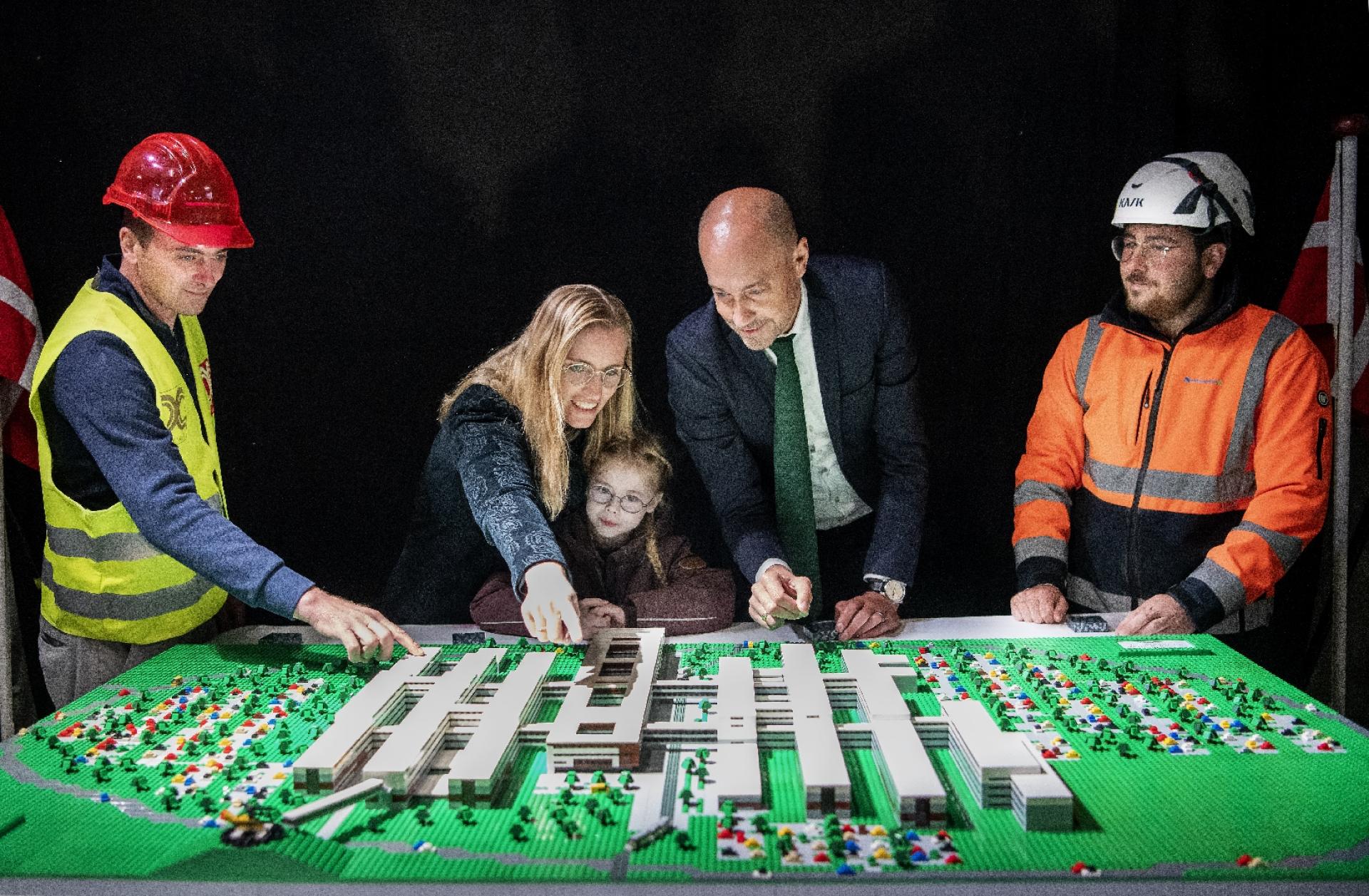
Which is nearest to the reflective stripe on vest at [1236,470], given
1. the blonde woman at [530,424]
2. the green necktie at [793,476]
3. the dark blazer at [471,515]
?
the green necktie at [793,476]

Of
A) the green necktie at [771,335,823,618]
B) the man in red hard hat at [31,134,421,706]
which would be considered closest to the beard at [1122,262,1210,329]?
the green necktie at [771,335,823,618]

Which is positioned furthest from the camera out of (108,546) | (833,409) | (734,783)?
(833,409)

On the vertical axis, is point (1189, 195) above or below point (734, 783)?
above

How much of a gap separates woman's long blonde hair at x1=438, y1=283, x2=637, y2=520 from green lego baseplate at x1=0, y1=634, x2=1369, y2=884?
75 cm

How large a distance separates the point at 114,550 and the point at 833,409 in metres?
2.14

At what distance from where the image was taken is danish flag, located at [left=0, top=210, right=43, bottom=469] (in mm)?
3314

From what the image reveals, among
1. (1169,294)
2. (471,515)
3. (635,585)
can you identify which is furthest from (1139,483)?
(471,515)

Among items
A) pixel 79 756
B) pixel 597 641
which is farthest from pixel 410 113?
pixel 79 756

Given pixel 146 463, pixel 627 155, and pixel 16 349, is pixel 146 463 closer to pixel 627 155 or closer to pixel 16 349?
pixel 16 349

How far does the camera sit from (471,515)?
3457 mm

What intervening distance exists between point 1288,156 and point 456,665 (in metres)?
2.94

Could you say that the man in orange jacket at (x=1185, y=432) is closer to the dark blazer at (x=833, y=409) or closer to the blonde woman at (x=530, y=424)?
the dark blazer at (x=833, y=409)

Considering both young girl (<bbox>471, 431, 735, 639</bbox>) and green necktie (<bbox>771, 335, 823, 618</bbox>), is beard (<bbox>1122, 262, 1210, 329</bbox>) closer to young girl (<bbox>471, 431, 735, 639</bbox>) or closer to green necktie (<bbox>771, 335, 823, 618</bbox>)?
green necktie (<bbox>771, 335, 823, 618</bbox>)

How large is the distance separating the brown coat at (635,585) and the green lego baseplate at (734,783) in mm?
578
